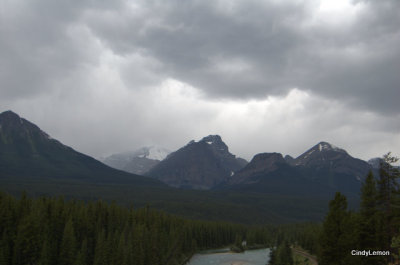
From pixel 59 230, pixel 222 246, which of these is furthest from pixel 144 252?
pixel 222 246

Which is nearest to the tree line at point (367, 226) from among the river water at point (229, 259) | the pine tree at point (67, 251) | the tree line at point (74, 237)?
the tree line at point (74, 237)

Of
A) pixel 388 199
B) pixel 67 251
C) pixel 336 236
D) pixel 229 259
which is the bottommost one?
pixel 229 259

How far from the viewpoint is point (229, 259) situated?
478 ft

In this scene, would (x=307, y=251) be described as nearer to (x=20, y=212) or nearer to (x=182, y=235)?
(x=182, y=235)

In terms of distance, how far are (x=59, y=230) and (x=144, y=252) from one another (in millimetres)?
24029

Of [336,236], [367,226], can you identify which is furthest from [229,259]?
[336,236]

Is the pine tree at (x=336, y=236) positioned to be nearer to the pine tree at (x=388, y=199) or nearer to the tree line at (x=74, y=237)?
the pine tree at (x=388, y=199)

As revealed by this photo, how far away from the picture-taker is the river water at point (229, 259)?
13536 centimetres

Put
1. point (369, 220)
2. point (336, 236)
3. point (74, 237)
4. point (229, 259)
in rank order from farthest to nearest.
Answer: point (229, 259), point (74, 237), point (369, 220), point (336, 236)

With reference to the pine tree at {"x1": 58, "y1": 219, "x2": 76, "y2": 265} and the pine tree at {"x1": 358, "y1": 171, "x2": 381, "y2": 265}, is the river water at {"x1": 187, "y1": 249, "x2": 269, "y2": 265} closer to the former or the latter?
the pine tree at {"x1": 58, "y1": 219, "x2": 76, "y2": 265}

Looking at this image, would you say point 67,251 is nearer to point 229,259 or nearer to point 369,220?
point 369,220

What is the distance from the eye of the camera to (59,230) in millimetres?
102562

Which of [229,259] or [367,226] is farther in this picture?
[229,259]

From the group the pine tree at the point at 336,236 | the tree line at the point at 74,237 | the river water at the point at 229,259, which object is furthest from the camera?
the river water at the point at 229,259
